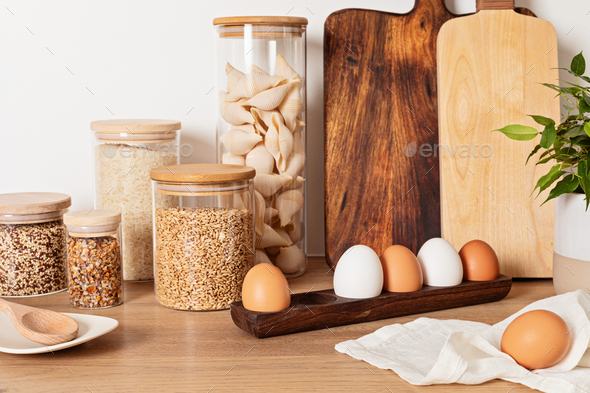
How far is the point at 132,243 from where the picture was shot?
949 millimetres

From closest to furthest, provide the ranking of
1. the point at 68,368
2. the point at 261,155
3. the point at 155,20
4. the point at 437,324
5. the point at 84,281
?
the point at 68,368 → the point at 437,324 → the point at 84,281 → the point at 261,155 → the point at 155,20

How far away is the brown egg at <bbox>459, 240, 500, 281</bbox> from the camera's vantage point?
0.83m

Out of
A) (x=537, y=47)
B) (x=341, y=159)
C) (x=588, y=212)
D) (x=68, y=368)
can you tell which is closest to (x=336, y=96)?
(x=341, y=159)

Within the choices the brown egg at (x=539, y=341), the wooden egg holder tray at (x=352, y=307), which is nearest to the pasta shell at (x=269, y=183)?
the wooden egg holder tray at (x=352, y=307)

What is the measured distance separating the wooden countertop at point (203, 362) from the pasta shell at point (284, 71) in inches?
16.3

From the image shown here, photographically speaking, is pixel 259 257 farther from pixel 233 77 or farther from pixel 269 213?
pixel 233 77

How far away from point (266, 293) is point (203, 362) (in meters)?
0.12

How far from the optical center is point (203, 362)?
62cm

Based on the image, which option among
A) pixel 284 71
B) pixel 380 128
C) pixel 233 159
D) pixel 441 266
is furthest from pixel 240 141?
pixel 441 266

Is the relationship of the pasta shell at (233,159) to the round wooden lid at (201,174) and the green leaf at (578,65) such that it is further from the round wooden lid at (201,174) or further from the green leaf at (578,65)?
the green leaf at (578,65)

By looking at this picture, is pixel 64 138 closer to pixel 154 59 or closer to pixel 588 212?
pixel 154 59

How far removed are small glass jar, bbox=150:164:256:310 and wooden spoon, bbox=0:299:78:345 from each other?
16 centimetres

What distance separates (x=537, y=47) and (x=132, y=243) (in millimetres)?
782

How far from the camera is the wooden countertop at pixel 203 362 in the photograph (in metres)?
0.56
